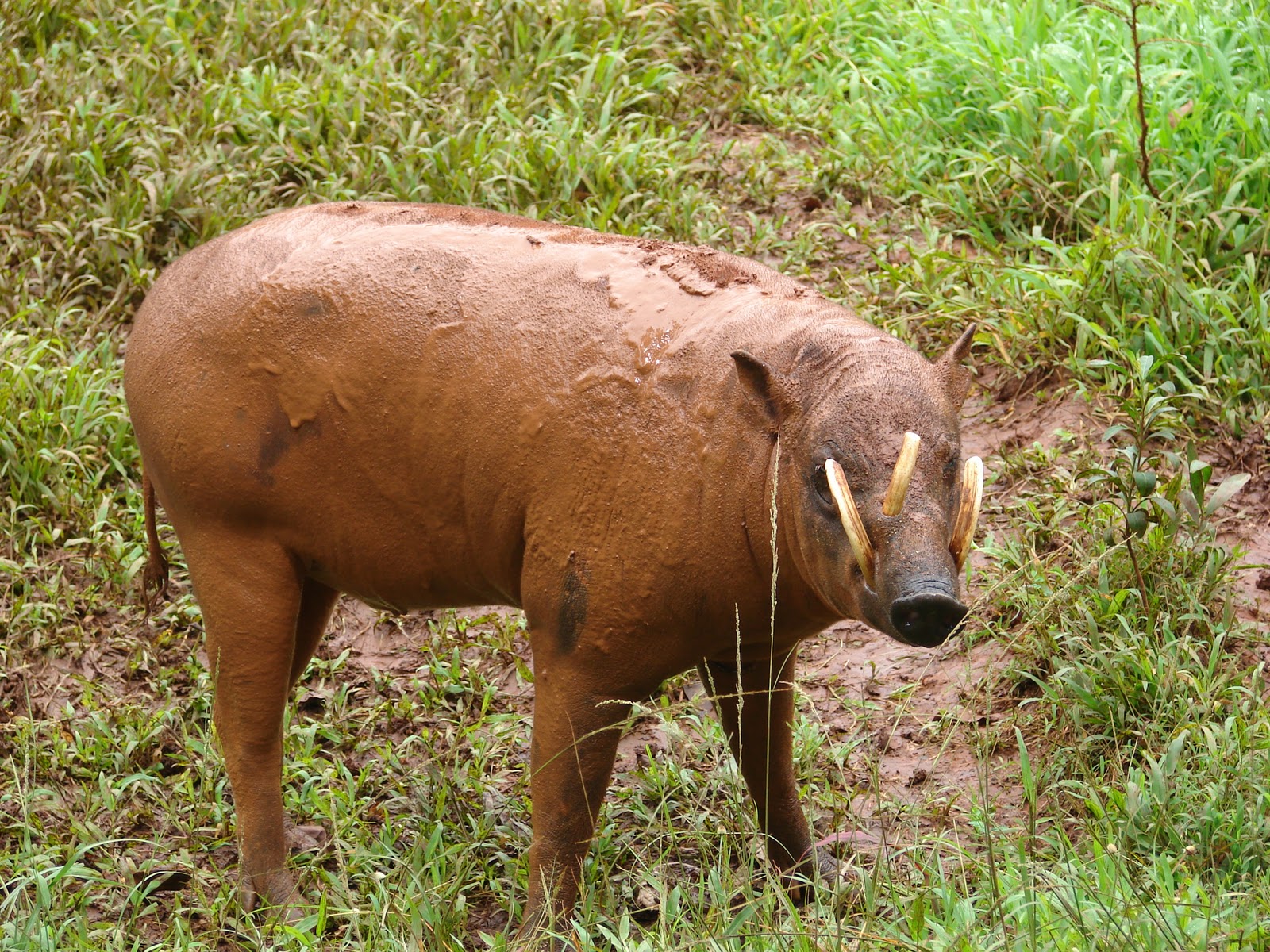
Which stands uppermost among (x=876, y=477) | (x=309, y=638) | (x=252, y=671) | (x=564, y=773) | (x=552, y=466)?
(x=876, y=477)

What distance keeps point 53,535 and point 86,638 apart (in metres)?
0.45

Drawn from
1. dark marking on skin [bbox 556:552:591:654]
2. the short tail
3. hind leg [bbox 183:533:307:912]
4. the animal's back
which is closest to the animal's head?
the animal's back

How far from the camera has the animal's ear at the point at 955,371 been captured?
3471 millimetres

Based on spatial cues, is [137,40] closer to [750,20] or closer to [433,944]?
[750,20]

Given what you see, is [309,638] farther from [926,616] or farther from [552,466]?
[926,616]

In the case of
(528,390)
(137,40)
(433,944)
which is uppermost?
(528,390)

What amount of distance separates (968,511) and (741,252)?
12.0 feet

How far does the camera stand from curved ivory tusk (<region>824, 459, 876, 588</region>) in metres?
3.09

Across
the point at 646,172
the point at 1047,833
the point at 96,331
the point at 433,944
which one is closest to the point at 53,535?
the point at 96,331

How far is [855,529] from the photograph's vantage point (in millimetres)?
3094

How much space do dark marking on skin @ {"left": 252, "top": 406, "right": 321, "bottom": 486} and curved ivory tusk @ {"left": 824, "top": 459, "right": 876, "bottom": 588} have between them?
4.73 feet

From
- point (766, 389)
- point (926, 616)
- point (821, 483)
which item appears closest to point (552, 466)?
point (766, 389)

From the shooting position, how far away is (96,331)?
21.0 ft

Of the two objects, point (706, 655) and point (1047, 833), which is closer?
point (706, 655)
